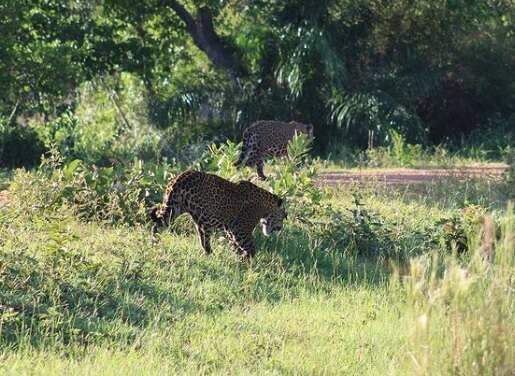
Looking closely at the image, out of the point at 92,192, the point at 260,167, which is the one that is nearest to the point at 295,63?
the point at 260,167

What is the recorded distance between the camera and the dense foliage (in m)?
20.8

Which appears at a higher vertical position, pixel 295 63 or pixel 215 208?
pixel 295 63

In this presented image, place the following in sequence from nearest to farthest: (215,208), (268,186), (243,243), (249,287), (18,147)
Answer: (249,287) → (243,243) → (215,208) → (268,186) → (18,147)

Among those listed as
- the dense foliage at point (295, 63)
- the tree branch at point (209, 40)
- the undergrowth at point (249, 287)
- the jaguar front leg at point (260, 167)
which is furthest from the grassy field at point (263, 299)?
the tree branch at point (209, 40)

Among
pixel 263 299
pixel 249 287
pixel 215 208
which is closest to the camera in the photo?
pixel 263 299

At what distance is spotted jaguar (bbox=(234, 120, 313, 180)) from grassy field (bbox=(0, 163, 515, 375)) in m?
4.55

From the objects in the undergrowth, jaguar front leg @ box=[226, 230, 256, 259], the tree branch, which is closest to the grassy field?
the undergrowth

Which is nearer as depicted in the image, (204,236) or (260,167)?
(204,236)

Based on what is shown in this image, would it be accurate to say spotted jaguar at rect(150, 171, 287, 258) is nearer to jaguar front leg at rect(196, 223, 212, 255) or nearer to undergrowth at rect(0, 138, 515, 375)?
jaguar front leg at rect(196, 223, 212, 255)

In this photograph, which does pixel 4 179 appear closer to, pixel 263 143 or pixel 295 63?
pixel 263 143

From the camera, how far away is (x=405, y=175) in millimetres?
16219

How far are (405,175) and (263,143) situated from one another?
2078 mm

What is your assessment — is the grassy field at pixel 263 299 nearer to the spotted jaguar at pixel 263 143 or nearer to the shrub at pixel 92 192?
the shrub at pixel 92 192

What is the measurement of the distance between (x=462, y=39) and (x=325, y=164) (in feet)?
20.4
